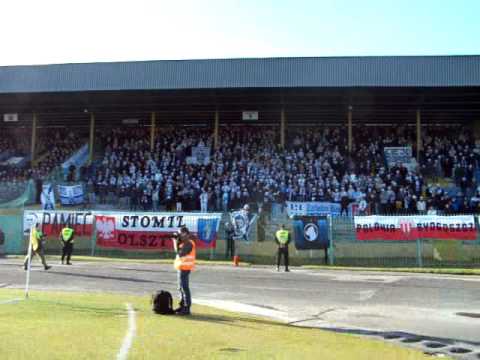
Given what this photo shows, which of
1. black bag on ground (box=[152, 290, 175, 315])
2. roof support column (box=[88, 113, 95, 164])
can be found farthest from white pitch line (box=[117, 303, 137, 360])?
roof support column (box=[88, 113, 95, 164])

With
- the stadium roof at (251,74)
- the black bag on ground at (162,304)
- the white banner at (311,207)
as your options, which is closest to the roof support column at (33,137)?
the stadium roof at (251,74)

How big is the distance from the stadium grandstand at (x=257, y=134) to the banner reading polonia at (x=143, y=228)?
4.69 metres

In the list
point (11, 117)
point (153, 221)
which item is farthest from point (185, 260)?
point (11, 117)

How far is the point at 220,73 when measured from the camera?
114 ft

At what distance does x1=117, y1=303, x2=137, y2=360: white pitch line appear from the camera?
778 cm

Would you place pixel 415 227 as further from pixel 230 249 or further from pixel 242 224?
pixel 230 249

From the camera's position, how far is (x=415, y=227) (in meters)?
23.1

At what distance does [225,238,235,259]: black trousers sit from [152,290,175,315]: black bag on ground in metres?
13.5

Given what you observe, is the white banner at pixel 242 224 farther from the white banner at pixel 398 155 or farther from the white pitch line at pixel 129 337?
the white pitch line at pixel 129 337

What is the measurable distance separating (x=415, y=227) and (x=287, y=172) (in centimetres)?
1155

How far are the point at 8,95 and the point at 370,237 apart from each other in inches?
1020

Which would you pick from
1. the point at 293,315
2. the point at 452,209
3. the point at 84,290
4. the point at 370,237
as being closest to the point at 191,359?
the point at 293,315

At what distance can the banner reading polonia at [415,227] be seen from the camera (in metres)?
22.7

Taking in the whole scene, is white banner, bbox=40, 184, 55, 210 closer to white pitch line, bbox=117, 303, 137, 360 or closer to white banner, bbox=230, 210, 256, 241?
white banner, bbox=230, 210, 256, 241
